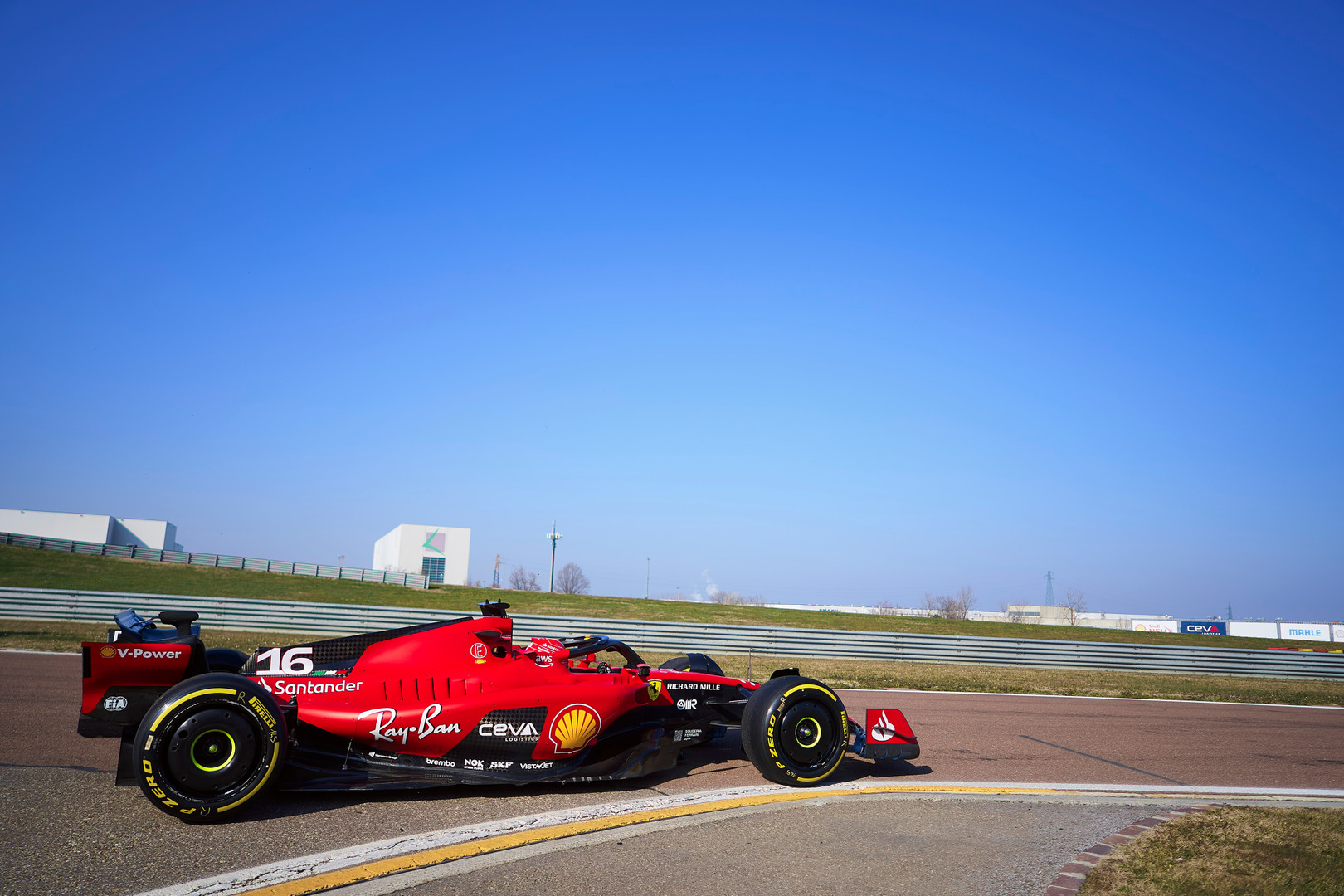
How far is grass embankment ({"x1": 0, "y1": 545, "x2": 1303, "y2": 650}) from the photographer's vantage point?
1335 inches

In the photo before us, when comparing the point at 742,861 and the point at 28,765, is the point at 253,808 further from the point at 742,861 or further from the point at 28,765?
the point at 742,861

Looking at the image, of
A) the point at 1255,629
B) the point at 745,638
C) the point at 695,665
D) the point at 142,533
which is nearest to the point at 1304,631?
the point at 1255,629

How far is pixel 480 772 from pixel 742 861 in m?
2.28

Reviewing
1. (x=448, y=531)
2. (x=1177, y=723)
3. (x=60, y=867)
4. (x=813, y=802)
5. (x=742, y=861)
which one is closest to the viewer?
(x=60, y=867)

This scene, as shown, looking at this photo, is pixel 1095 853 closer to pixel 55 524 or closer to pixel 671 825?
pixel 671 825

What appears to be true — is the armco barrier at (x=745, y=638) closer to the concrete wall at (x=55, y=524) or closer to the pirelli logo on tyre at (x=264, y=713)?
the pirelli logo on tyre at (x=264, y=713)

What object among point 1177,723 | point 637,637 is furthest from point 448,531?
point 1177,723

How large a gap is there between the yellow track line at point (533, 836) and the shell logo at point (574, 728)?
0.90m

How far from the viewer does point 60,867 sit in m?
4.23

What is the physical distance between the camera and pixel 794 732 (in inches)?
273

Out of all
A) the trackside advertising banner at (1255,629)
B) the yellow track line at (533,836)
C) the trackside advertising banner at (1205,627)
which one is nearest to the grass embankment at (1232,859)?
the yellow track line at (533,836)

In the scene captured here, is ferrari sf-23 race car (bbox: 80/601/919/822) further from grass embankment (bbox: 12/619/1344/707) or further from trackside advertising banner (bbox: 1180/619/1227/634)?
trackside advertising banner (bbox: 1180/619/1227/634)

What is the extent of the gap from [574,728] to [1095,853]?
378 centimetres

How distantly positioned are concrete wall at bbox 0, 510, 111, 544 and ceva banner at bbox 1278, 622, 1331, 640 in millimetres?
116482
